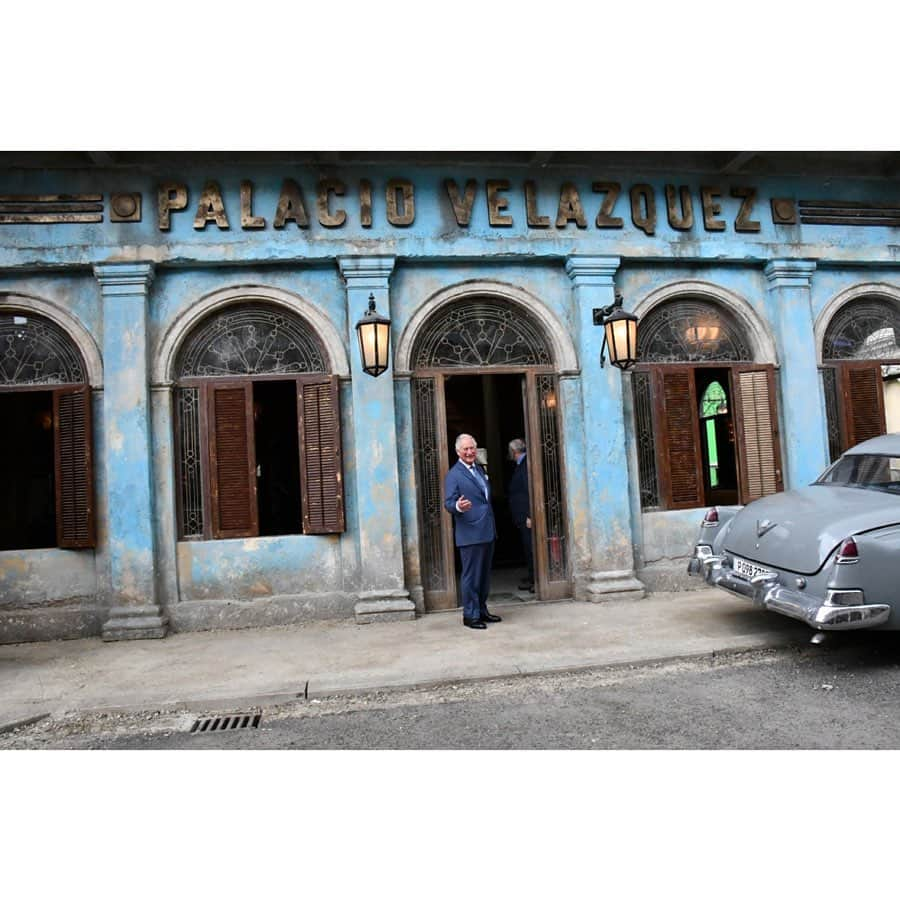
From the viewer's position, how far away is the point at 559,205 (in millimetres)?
8094

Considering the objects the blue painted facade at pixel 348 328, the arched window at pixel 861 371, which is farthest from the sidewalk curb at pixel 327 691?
the arched window at pixel 861 371

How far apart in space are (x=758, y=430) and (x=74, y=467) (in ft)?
24.7

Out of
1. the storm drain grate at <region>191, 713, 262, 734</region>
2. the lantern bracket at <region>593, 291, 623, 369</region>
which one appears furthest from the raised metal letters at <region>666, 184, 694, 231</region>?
the storm drain grate at <region>191, 713, 262, 734</region>

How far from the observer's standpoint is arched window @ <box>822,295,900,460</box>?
8688mm

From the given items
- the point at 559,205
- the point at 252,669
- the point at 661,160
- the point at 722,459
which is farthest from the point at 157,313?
the point at 722,459

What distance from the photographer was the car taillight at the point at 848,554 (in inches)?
199

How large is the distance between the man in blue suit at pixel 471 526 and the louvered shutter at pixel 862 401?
189 inches

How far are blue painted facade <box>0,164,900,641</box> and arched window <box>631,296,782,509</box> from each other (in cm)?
21

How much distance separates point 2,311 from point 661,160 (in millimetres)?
7362

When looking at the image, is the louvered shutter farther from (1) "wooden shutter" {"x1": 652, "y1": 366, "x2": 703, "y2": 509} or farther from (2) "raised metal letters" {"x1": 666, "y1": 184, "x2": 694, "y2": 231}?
(2) "raised metal letters" {"x1": 666, "y1": 184, "x2": 694, "y2": 231}

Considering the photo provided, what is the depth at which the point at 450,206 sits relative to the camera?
7.89m

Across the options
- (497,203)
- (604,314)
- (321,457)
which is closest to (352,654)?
(321,457)

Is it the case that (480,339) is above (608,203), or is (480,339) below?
below

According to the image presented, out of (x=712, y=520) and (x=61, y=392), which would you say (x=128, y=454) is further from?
(x=712, y=520)
